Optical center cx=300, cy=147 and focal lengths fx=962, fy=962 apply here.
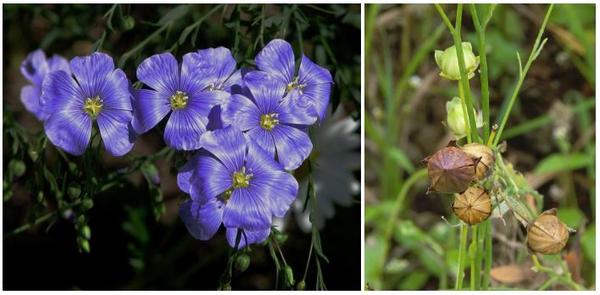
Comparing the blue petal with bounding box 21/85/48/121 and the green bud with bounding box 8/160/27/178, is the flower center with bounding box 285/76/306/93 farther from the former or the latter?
the blue petal with bounding box 21/85/48/121

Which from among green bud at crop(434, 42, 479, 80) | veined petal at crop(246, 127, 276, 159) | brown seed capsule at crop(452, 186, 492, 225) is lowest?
brown seed capsule at crop(452, 186, 492, 225)

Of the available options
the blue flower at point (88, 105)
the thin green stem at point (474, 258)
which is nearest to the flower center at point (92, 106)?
the blue flower at point (88, 105)

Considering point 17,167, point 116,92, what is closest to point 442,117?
point 17,167

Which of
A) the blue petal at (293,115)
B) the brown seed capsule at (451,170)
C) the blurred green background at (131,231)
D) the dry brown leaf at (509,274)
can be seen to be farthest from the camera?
the blurred green background at (131,231)

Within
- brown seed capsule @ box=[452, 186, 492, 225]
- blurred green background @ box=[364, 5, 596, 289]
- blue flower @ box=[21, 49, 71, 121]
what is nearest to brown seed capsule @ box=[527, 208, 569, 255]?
brown seed capsule @ box=[452, 186, 492, 225]

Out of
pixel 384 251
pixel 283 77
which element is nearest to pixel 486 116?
pixel 283 77

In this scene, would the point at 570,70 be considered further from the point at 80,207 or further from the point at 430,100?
the point at 80,207

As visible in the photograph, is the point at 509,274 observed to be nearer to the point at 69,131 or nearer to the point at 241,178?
the point at 241,178

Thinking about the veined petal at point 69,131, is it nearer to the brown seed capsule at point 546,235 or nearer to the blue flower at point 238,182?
the blue flower at point 238,182
